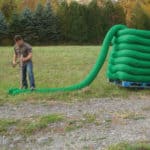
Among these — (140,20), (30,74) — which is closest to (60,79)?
(30,74)

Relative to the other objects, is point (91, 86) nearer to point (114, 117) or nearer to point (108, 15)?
point (114, 117)

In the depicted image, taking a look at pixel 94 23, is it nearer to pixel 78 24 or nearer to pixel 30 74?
pixel 78 24

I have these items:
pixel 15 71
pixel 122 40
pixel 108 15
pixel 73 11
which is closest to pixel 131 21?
pixel 108 15

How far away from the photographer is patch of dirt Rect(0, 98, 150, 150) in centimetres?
804

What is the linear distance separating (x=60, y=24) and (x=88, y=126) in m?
39.6

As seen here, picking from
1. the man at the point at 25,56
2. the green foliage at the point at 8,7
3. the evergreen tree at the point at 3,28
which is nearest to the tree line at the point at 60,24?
the evergreen tree at the point at 3,28

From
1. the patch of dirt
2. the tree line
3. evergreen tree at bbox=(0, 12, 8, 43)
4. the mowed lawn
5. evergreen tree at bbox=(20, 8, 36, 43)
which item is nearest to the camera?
the patch of dirt

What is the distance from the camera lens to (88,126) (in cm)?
900

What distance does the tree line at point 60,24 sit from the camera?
155ft

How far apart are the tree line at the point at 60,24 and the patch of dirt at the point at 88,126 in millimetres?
35675

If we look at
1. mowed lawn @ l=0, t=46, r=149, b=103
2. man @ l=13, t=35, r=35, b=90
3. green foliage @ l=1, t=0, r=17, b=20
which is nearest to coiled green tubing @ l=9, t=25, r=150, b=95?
mowed lawn @ l=0, t=46, r=149, b=103

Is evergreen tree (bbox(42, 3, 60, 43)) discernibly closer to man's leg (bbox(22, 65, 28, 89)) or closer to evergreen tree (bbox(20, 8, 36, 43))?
evergreen tree (bbox(20, 8, 36, 43))

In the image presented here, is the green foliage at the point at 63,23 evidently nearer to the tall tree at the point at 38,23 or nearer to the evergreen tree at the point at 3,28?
the tall tree at the point at 38,23

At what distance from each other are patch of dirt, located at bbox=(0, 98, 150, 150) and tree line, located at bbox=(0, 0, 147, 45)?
35675mm
